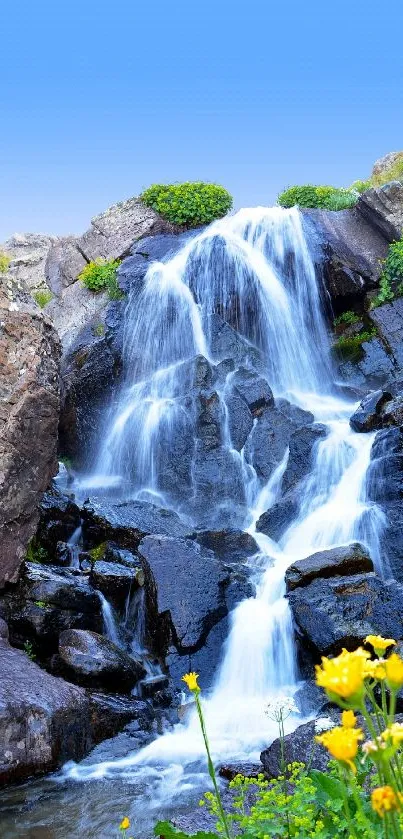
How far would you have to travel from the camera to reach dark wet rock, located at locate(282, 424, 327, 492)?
12.0 metres

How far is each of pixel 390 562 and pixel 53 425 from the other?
4536 millimetres

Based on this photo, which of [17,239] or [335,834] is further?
[17,239]

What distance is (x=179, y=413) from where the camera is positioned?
44.2 feet

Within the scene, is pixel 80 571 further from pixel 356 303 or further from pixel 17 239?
pixel 17 239

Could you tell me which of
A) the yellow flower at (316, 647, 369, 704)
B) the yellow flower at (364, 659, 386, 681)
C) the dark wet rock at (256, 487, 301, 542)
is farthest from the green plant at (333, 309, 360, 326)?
the yellow flower at (316, 647, 369, 704)

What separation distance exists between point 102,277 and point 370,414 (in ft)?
26.8

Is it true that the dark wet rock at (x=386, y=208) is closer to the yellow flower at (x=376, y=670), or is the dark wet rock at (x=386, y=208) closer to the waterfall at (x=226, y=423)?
the waterfall at (x=226, y=423)

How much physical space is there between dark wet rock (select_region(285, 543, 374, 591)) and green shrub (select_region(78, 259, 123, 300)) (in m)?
9.91

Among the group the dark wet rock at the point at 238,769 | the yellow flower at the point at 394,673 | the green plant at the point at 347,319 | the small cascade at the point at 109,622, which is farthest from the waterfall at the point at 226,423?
the yellow flower at the point at 394,673

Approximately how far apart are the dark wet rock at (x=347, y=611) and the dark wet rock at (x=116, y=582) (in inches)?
87.3

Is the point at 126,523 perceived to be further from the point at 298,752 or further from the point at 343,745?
the point at 343,745

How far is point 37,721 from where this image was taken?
6602 mm

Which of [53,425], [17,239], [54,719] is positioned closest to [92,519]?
[53,425]

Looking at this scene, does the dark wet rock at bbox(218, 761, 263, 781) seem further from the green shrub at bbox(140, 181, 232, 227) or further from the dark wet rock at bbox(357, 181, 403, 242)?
the green shrub at bbox(140, 181, 232, 227)
